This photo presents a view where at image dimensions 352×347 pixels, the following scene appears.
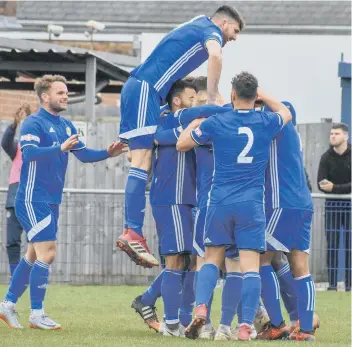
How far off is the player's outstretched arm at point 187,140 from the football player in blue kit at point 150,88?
1.66ft

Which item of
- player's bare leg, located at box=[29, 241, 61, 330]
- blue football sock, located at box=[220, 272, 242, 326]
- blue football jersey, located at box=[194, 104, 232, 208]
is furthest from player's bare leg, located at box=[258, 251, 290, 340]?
player's bare leg, located at box=[29, 241, 61, 330]

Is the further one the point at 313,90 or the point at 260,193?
the point at 313,90

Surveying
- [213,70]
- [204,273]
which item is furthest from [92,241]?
[204,273]

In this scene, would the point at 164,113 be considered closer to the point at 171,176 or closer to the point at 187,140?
the point at 171,176

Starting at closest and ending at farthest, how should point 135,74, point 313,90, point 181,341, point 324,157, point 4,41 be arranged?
point 181,341 < point 135,74 < point 324,157 < point 4,41 < point 313,90

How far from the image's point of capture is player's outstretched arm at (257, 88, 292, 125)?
38.8ft

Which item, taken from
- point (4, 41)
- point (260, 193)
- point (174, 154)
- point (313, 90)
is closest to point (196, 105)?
point (174, 154)

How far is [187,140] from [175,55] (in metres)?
0.98

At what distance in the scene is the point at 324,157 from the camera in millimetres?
19781

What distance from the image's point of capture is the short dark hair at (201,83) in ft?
41.8

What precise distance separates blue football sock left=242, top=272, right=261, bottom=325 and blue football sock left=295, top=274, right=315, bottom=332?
72 cm

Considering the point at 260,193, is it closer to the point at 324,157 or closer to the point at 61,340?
the point at 61,340

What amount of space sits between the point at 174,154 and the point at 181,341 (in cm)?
182

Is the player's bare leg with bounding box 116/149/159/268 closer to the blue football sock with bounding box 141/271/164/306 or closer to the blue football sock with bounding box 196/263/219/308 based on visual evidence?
the blue football sock with bounding box 196/263/219/308
